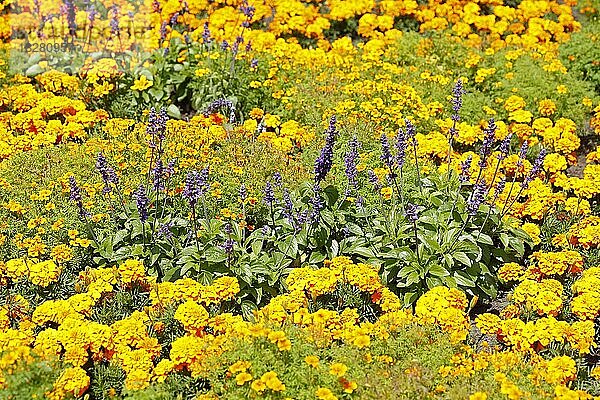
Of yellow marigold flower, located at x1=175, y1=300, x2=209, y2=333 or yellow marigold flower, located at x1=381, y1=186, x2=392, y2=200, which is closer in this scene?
yellow marigold flower, located at x1=175, y1=300, x2=209, y2=333

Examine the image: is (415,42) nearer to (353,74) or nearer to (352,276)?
(353,74)

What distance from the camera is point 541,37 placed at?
8.31 metres

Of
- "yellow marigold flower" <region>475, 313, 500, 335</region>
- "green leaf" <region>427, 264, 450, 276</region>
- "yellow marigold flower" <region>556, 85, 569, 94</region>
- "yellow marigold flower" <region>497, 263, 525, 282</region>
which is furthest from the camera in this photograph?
"yellow marigold flower" <region>556, 85, 569, 94</region>

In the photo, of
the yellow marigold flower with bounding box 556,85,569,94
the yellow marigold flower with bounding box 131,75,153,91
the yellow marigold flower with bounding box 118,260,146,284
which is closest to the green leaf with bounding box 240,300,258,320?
the yellow marigold flower with bounding box 118,260,146,284

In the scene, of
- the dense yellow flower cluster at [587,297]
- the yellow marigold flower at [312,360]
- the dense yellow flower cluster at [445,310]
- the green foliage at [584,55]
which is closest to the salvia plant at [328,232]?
the dense yellow flower cluster at [445,310]

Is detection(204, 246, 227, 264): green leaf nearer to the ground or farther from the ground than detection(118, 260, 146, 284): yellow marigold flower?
farther from the ground

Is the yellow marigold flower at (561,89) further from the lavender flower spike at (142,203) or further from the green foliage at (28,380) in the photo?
the green foliage at (28,380)

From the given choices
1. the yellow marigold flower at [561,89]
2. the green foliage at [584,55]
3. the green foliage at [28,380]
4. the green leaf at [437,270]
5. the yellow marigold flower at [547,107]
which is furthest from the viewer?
the green foliage at [584,55]

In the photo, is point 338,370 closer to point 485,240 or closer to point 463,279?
point 463,279

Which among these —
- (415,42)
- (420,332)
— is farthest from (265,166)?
(415,42)

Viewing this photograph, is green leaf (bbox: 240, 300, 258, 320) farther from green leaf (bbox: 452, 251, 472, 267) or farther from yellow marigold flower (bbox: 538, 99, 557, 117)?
yellow marigold flower (bbox: 538, 99, 557, 117)

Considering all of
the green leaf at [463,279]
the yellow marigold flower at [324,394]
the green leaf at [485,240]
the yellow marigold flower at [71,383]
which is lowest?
the yellow marigold flower at [71,383]

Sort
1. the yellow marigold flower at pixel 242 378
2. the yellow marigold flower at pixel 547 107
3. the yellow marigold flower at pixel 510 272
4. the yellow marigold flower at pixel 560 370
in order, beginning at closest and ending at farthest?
the yellow marigold flower at pixel 242 378 < the yellow marigold flower at pixel 560 370 < the yellow marigold flower at pixel 510 272 < the yellow marigold flower at pixel 547 107

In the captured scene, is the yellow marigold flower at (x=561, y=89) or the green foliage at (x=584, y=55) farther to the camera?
the green foliage at (x=584, y=55)
